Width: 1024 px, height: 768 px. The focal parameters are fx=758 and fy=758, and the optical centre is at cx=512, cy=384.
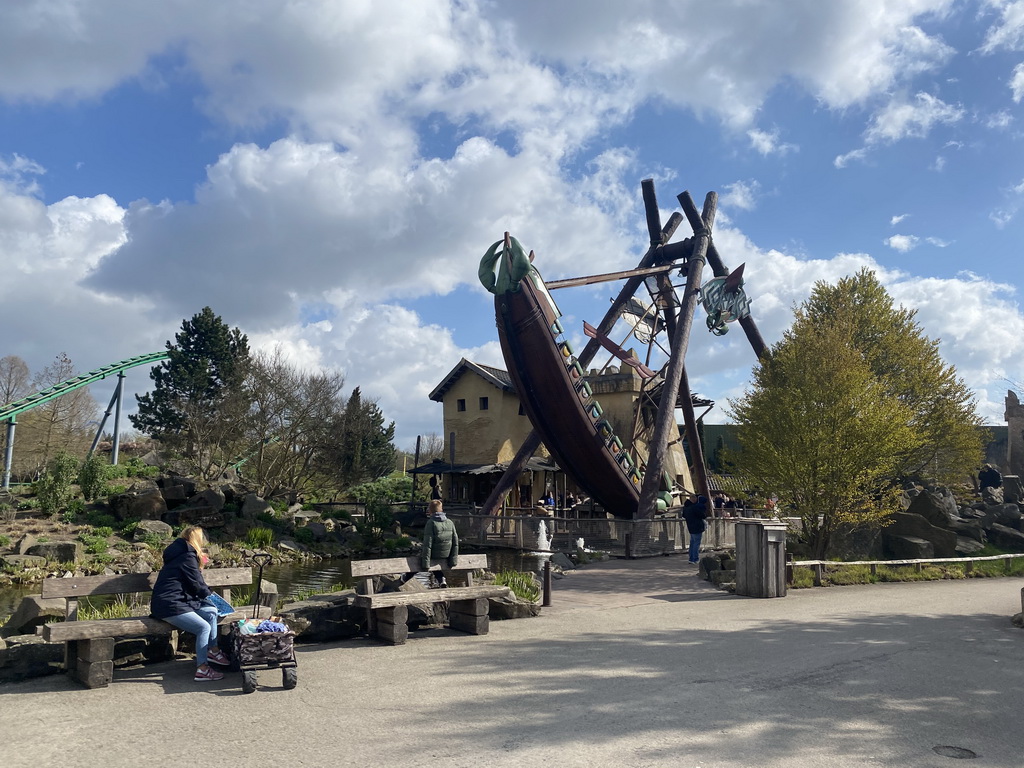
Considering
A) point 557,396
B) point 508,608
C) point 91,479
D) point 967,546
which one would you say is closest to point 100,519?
point 91,479

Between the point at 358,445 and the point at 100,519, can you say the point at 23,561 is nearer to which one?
the point at 100,519

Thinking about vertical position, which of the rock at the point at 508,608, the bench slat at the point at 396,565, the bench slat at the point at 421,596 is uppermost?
the bench slat at the point at 396,565

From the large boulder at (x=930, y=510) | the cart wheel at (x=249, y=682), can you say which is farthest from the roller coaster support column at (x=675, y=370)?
the cart wheel at (x=249, y=682)

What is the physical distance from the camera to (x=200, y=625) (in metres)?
6.78

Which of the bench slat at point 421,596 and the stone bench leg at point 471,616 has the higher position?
the bench slat at point 421,596

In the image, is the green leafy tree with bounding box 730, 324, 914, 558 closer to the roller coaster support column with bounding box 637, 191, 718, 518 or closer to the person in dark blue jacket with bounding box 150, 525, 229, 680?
the roller coaster support column with bounding box 637, 191, 718, 518

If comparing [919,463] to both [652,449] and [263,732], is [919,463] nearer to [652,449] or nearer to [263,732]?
[652,449]

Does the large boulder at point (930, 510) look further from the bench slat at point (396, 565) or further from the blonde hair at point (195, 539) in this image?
the blonde hair at point (195, 539)

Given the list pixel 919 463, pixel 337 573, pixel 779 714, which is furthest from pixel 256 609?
pixel 919 463

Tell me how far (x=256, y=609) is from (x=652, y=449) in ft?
52.0

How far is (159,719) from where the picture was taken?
18.3ft

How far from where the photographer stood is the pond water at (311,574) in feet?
57.2

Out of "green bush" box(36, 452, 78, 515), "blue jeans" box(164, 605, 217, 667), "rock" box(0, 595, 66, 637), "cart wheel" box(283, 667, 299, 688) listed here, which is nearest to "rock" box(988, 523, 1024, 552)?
"cart wheel" box(283, 667, 299, 688)

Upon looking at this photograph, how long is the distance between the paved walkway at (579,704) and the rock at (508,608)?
0.44 metres
